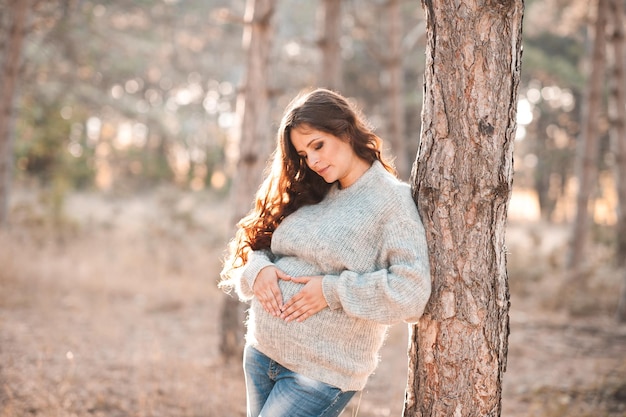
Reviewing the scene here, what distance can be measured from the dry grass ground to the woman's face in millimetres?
2387

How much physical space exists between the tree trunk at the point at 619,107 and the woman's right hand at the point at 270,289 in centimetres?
619

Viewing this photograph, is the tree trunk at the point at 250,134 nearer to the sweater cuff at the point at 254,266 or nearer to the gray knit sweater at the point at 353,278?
the sweater cuff at the point at 254,266

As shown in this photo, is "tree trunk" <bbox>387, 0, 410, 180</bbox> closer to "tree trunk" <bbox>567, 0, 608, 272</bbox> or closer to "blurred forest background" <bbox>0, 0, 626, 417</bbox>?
"blurred forest background" <bbox>0, 0, 626, 417</bbox>

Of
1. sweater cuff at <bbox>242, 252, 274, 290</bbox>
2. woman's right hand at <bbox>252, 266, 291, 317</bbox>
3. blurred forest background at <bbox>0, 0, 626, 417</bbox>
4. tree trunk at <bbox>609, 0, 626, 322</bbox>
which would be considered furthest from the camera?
tree trunk at <bbox>609, 0, 626, 322</bbox>

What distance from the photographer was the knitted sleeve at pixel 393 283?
2252 mm

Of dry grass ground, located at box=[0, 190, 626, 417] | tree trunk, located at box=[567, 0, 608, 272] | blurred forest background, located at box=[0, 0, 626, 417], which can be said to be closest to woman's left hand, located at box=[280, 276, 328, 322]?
blurred forest background, located at box=[0, 0, 626, 417]

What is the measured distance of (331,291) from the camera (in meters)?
2.37

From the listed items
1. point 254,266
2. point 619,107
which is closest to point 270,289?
point 254,266

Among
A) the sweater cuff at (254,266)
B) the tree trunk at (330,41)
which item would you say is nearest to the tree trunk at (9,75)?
the tree trunk at (330,41)

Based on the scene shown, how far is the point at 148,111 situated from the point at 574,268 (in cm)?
1153

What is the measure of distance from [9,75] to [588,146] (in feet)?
30.4

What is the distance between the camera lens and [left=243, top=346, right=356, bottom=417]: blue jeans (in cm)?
238

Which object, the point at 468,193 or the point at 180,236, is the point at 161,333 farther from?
the point at 468,193

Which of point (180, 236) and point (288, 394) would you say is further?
point (180, 236)
